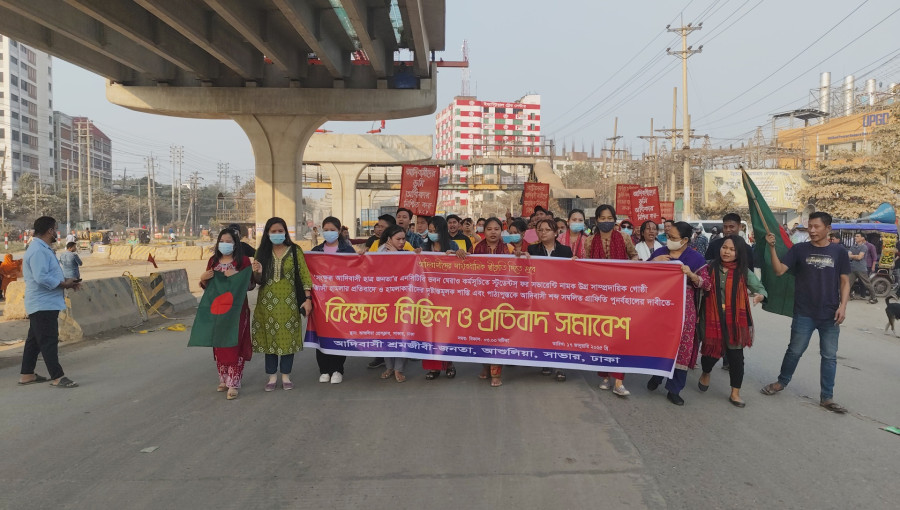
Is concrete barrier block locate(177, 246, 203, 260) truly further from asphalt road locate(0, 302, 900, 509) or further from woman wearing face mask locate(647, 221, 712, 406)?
woman wearing face mask locate(647, 221, 712, 406)

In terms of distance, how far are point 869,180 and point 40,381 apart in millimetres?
31825

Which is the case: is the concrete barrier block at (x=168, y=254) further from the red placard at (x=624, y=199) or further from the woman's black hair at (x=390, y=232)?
the woman's black hair at (x=390, y=232)

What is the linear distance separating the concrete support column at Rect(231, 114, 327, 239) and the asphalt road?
16181mm

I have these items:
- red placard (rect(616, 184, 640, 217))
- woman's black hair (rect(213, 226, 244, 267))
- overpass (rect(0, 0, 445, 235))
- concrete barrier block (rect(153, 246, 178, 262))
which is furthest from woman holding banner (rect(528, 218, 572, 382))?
concrete barrier block (rect(153, 246, 178, 262))

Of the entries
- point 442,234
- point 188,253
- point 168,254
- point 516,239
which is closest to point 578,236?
point 516,239

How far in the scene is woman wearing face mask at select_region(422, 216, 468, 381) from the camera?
610cm

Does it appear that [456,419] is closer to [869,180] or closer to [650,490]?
[650,490]

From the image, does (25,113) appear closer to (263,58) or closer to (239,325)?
(263,58)

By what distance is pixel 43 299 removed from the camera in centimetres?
596

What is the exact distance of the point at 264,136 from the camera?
71.9 feet

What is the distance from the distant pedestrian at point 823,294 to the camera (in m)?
5.35

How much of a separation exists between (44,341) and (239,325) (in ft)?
7.06

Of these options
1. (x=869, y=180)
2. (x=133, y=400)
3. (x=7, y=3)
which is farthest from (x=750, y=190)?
(x=869, y=180)

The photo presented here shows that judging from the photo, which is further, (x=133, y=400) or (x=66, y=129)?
(x=66, y=129)
